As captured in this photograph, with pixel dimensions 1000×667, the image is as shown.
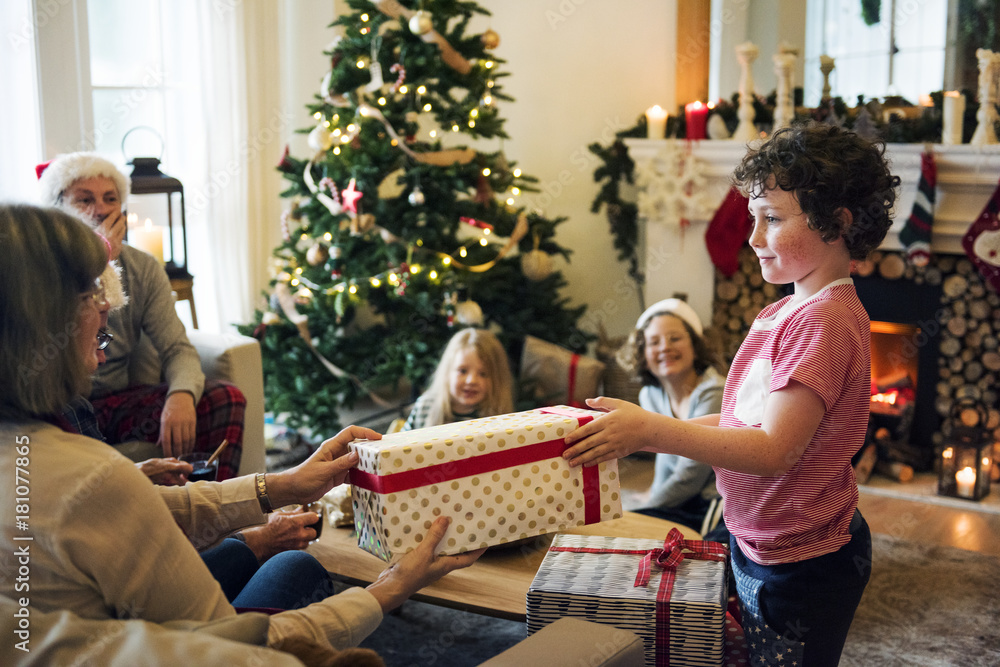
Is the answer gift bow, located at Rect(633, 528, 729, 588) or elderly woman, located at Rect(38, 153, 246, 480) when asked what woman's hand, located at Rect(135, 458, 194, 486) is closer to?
elderly woman, located at Rect(38, 153, 246, 480)

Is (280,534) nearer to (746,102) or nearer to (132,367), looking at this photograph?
(132,367)

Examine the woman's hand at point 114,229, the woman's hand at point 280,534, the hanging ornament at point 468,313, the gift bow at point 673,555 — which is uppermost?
the woman's hand at point 114,229

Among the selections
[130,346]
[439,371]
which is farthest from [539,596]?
[130,346]

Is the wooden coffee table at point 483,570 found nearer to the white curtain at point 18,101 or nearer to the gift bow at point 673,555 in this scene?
the gift bow at point 673,555

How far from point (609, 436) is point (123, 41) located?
10.1 feet

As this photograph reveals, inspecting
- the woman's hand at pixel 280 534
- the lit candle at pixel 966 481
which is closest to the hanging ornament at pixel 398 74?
the woman's hand at pixel 280 534

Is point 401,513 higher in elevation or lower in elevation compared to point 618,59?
lower

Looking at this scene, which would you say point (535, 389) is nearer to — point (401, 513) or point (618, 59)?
point (618, 59)

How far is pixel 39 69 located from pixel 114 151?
0.44m

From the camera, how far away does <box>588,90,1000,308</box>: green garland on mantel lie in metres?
3.45

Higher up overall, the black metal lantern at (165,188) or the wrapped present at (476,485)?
the black metal lantern at (165,188)

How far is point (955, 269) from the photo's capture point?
3.56m

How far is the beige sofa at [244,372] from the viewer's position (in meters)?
2.93

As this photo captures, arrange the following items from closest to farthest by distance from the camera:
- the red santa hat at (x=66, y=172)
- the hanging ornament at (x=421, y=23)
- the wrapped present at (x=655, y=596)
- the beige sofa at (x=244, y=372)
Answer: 1. the wrapped present at (x=655, y=596)
2. the red santa hat at (x=66, y=172)
3. the beige sofa at (x=244, y=372)
4. the hanging ornament at (x=421, y=23)
